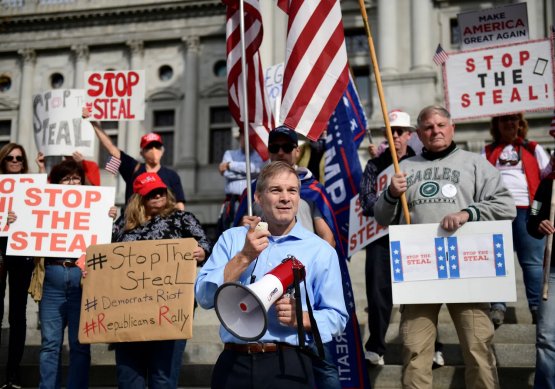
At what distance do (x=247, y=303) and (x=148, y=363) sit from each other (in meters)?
1.87

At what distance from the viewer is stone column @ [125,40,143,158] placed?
26.8 meters

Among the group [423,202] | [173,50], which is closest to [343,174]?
[423,202]

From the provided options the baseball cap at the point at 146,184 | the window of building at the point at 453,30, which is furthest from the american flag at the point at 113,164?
the window of building at the point at 453,30

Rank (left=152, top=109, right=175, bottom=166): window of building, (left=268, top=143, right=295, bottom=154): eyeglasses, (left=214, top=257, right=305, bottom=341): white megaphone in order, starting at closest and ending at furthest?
1. (left=214, top=257, right=305, bottom=341): white megaphone
2. (left=268, top=143, right=295, bottom=154): eyeglasses
3. (left=152, top=109, right=175, bottom=166): window of building

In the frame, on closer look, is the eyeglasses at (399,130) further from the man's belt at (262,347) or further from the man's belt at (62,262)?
the man's belt at (262,347)

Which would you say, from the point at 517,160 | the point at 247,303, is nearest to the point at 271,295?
the point at 247,303

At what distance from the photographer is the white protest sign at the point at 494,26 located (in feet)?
22.3

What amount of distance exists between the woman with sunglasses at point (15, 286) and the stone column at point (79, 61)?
75.2 feet

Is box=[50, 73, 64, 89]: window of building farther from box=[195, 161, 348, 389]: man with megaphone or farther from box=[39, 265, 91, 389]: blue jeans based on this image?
box=[195, 161, 348, 389]: man with megaphone

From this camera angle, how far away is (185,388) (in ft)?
A: 18.0

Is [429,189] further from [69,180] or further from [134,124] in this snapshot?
[134,124]

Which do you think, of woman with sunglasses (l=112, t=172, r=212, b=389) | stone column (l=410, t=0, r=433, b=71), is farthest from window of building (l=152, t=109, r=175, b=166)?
woman with sunglasses (l=112, t=172, r=212, b=389)

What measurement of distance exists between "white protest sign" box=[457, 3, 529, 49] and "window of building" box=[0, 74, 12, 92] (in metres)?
26.1

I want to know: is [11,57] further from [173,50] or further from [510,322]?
[510,322]
